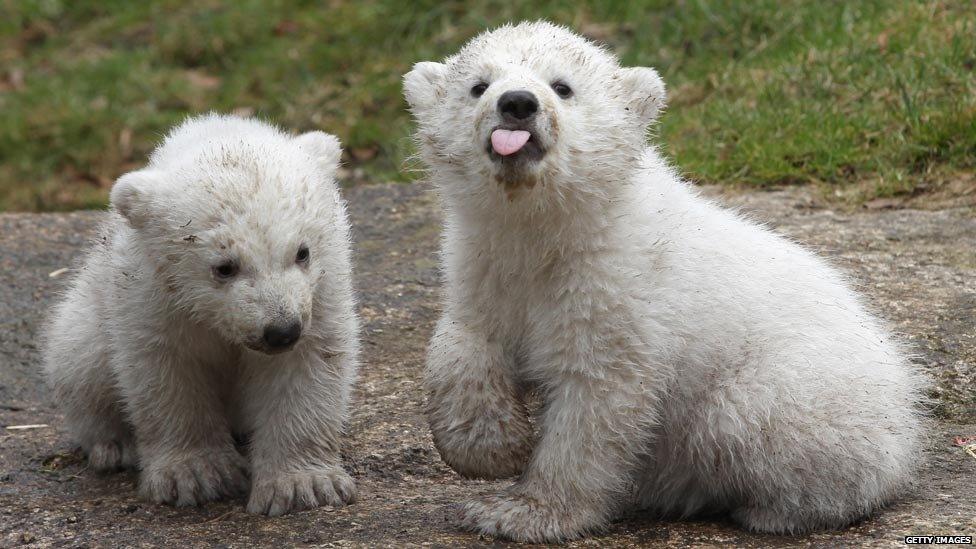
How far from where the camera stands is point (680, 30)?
399 inches

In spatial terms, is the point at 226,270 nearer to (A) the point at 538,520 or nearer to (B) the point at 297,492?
(B) the point at 297,492

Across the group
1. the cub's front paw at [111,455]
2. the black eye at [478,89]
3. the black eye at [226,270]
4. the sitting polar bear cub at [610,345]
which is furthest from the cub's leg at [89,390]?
the black eye at [478,89]

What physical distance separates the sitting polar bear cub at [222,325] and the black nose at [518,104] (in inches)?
39.1

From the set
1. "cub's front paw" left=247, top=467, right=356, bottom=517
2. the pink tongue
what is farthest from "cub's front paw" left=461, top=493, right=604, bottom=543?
the pink tongue

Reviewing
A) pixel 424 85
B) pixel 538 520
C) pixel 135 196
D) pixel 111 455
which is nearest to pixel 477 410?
pixel 538 520

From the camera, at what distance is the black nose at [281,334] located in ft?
14.5

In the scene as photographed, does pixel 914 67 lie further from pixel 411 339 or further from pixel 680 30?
pixel 411 339

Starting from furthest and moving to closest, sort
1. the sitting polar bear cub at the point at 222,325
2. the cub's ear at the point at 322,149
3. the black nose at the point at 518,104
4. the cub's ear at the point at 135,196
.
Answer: the cub's ear at the point at 322,149
the cub's ear at the point at 135,196
the sitting polar bear cub at the point at 222,325
the black nose at the point at 518,104

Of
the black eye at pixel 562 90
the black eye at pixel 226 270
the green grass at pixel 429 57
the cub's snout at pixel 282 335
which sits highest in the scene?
the green grass at pixel 429 57

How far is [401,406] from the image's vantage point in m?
5.67

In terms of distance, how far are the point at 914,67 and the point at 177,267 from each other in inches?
214

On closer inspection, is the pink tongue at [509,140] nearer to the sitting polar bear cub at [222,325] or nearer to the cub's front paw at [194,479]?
the sitting polar bear cub at [222,325]

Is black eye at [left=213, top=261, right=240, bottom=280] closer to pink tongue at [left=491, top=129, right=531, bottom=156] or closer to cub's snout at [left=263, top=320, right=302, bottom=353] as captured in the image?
Answer: cub's snout at [left=263, top=320, right=302, bottom=353]

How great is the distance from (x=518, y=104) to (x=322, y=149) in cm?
139
